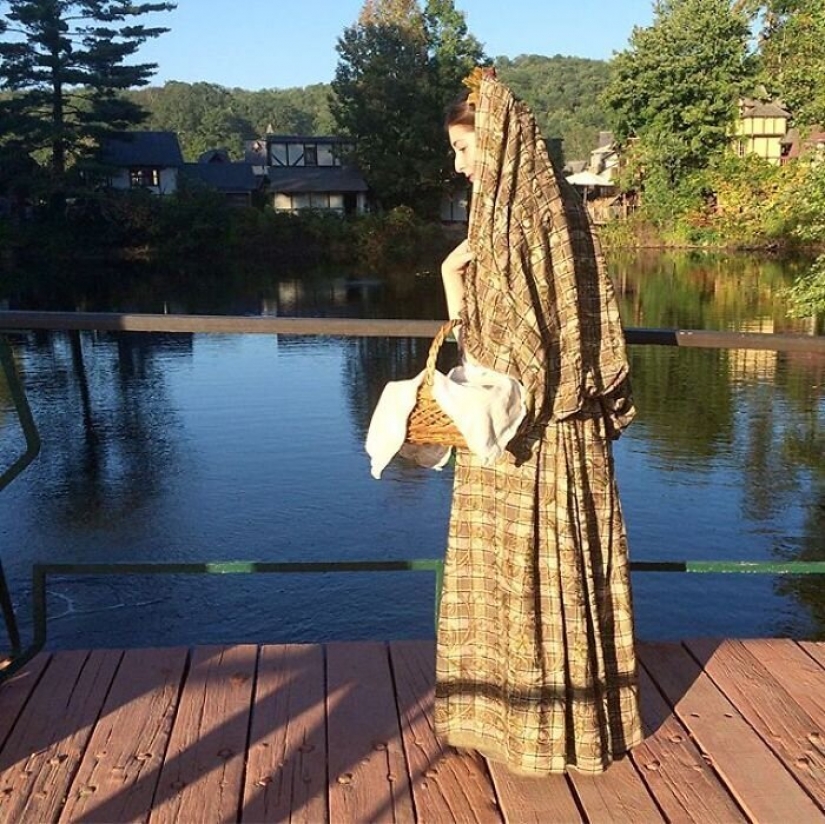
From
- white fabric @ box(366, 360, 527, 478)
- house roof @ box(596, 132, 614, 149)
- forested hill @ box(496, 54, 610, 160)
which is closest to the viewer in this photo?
white fabric @ box(366, 360, 527, 478)

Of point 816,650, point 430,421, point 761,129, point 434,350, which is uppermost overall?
point 761,129

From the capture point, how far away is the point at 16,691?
2.33 m

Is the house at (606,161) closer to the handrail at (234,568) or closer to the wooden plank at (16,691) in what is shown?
the handrail at (234,568)

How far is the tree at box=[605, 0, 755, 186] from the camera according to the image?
36938 mm

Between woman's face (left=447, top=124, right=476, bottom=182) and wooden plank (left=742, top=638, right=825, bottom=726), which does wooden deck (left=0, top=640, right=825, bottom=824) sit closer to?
wooden plank (left=742, top=638, right=825, bottom=726)

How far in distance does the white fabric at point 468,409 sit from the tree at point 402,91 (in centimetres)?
3837

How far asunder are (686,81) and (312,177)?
53.7ft

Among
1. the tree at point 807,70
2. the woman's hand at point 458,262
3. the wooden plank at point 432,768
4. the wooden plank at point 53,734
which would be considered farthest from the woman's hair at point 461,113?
the tree at point 807,70

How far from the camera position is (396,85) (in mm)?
39750

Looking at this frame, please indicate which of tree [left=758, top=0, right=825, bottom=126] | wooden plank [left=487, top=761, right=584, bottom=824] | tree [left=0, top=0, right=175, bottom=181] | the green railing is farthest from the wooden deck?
tree [left=0, top=0, right=175, bottom=181]

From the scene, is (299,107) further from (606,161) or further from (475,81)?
(475,81)

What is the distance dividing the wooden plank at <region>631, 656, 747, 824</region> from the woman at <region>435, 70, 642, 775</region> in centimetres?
8

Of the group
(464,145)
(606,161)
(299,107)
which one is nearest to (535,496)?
(464,145)

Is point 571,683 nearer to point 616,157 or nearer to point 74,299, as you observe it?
point 74,299
